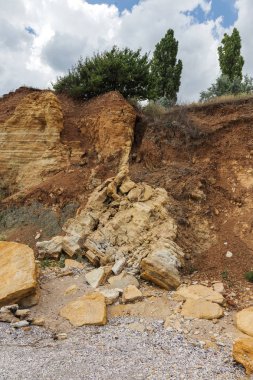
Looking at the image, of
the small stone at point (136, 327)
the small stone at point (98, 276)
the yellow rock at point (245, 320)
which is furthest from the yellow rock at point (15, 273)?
the yellow rock at point (245, 320)

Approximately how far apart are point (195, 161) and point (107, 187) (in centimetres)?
333

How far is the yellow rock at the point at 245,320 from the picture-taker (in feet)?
22.4

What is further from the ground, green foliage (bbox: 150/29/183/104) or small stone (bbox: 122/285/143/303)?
green foliage (bbox: 150/29/183/104)

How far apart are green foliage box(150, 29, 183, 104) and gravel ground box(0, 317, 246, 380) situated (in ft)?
52.9

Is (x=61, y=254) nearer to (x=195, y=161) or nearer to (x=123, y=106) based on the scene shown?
(x=195, y=161)

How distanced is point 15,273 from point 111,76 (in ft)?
34.7

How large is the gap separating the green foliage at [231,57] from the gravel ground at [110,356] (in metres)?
17.9

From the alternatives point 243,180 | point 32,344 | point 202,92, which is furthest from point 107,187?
point 202,92

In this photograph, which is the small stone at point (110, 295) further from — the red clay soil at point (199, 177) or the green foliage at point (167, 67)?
the green foliage at point (167, 67)

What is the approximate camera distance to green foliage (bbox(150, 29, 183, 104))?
20812 millimetres

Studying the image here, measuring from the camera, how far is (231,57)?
21.2 meters

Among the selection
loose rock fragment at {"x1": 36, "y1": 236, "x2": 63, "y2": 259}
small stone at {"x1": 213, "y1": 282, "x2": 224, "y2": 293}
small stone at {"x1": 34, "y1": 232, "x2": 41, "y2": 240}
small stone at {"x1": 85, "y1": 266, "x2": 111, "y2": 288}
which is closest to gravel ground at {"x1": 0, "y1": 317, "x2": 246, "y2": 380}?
small stone at {"x1": 85, "y1": 266, "x2": 111, "y2": 288}

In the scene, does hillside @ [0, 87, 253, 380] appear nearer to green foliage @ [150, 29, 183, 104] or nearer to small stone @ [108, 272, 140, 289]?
small stone @ [108, 272, 140, 289]

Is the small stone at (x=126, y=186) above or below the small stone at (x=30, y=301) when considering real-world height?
above
